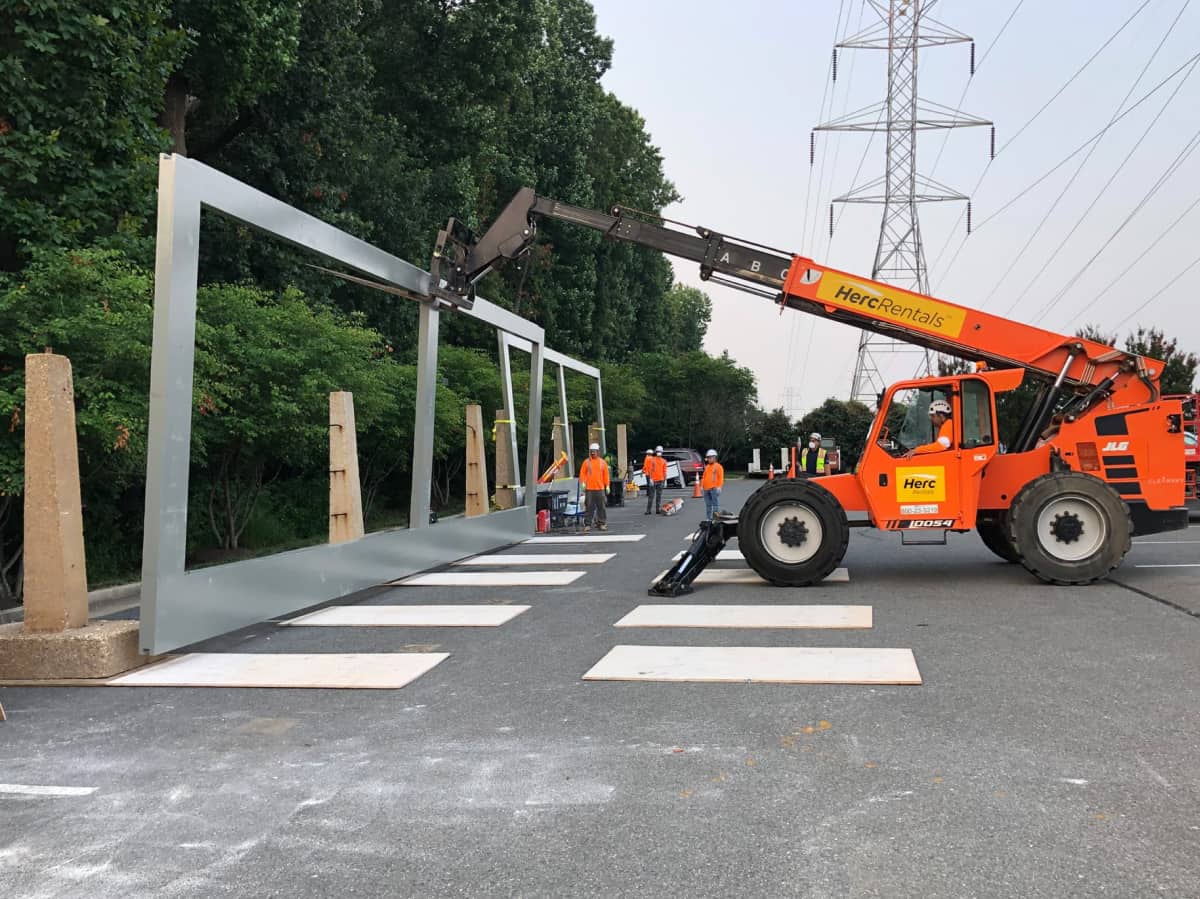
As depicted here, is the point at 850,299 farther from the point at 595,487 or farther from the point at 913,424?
the point at 595,487

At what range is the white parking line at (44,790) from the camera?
16.0ft

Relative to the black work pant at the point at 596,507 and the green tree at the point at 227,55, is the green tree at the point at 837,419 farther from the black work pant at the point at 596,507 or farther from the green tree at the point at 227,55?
the green tree at the point at 227,55

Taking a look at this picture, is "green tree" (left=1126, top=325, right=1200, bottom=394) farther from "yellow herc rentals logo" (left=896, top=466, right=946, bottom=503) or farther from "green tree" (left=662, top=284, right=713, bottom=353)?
"green tree" (left=662, top=284, right=713, bottom=353)

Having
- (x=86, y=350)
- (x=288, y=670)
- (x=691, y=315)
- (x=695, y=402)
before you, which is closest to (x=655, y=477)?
(x=86, y=350)

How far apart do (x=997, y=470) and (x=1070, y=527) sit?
1327 millimetres

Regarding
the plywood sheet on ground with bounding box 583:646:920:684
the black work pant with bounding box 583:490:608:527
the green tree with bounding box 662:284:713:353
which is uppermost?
the green tree with bounding box 662:284:713:353

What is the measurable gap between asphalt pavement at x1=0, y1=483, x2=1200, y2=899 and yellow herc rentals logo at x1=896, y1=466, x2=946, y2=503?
3418 mm

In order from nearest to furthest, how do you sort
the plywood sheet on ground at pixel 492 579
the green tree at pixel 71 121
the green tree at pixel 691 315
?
the plywood sheet on ground at pixel 492 579, the green tree at pixel 71 121, the green tree at pixel 691 315

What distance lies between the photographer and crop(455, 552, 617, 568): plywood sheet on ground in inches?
587

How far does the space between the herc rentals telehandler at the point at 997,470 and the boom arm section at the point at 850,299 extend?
0.03 metres

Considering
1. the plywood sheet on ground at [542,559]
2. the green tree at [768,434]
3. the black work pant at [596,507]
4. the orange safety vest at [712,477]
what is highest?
the green tree at [768,434]

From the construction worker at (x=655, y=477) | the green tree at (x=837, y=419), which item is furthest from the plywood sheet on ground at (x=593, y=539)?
the green tree at (x=837, y=419)

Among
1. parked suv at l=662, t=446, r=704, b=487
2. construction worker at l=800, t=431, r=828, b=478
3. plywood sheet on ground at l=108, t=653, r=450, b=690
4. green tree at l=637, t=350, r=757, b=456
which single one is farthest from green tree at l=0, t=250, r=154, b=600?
green tree at l=637, t=350, r=757, b=456

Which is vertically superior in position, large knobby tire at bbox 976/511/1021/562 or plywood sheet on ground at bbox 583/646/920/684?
large knobby tire at bbox 976/511/1021/562
